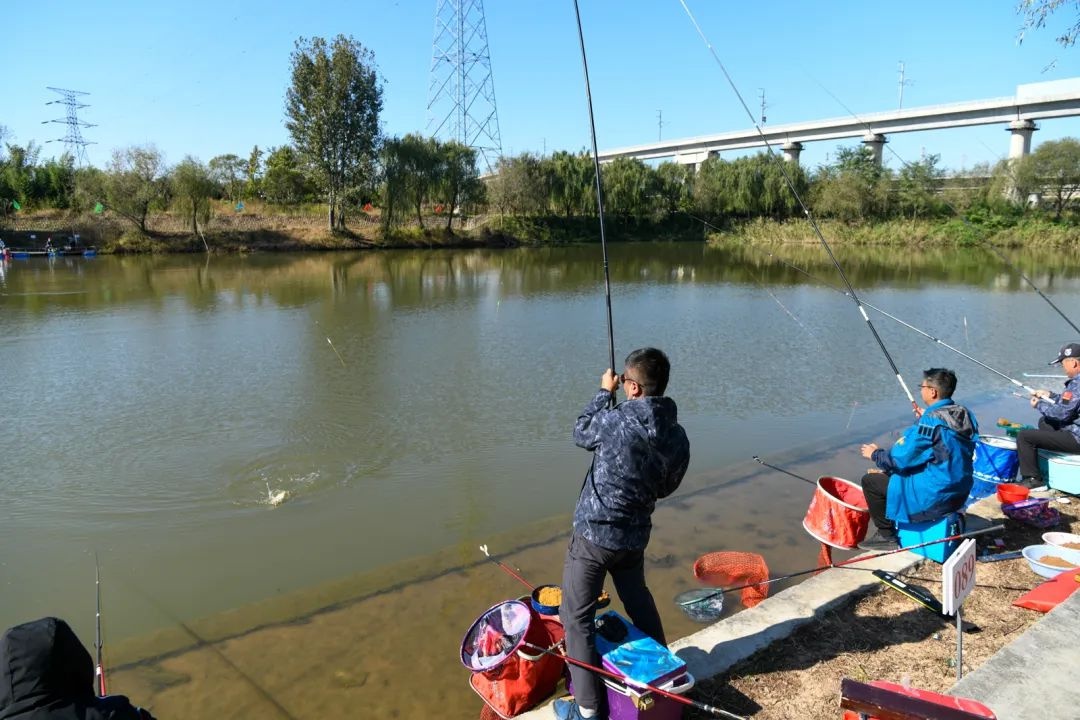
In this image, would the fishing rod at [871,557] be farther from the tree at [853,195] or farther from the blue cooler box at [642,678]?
the tree at [853,195]

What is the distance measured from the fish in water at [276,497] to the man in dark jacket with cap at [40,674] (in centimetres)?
418

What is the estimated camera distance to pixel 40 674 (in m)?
2.03

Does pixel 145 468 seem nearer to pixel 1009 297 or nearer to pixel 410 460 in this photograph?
pixel 410 460

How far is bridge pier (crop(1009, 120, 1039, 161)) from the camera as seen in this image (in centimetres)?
4561

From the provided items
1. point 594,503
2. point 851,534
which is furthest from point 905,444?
point 594,503

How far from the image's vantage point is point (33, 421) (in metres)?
8.22

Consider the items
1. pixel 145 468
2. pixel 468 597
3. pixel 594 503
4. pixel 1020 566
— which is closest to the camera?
pixel 594 503

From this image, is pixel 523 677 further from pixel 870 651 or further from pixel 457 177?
pixel 457 177

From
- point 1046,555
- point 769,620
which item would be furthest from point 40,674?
point 1046,555

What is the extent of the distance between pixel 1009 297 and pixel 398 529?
61.7ft

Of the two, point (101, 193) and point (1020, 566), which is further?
point (101, 193)

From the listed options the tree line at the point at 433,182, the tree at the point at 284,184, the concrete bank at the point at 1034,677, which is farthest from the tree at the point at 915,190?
the concrete bank at the point at 1034,677

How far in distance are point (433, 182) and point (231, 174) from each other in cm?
1481

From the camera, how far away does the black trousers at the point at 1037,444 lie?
5.27 m
